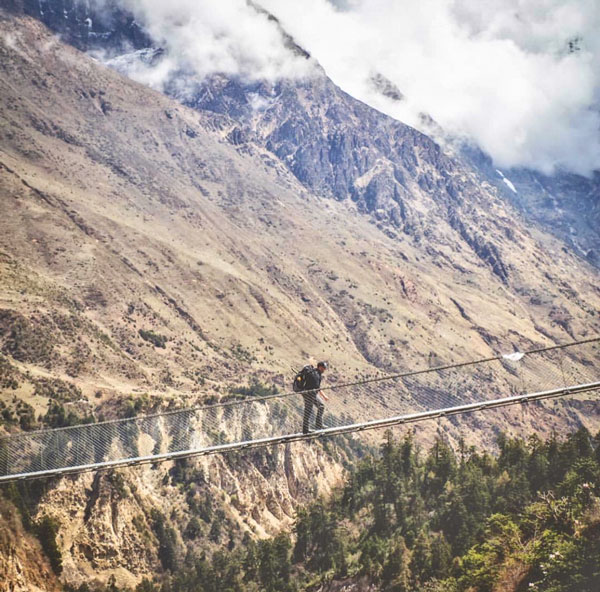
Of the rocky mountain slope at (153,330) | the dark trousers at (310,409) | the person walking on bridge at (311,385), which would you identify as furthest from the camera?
the rocky mountain slope at (153,330)

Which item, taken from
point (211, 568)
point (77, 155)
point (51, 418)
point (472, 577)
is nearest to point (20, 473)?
point (472, 577)

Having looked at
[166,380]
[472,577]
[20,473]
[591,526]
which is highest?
[591,526]

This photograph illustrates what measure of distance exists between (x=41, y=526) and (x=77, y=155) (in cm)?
16967

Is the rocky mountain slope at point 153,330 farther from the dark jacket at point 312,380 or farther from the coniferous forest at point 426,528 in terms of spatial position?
the dark jacket at point 312,380

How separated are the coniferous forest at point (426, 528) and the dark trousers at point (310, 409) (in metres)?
14.2

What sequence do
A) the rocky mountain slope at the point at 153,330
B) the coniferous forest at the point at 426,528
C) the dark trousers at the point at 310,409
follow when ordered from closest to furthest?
the dark trousers at the point at 310,409, the coniferous forest at the point at 426,528, the rocky mountain slope at the point at 153,330

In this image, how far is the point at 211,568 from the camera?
53.8 meters

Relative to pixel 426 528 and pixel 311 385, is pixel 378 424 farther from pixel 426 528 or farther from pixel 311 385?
pixel 426 528

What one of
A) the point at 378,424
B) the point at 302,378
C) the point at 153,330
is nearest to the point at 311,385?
the point at 302,378

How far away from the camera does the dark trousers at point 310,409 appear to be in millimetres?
16516

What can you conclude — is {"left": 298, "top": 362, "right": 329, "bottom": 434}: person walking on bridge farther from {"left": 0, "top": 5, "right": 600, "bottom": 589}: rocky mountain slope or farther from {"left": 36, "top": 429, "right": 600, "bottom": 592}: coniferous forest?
{"left": 0, "top": 5, "right": 600, "bottom": 589}: rocky mountain slope

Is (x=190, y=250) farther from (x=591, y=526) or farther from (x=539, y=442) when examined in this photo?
(x=591, y=526)

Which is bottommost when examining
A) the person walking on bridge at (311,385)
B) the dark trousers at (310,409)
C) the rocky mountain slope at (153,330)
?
the rocky mountain slope at (153,330)

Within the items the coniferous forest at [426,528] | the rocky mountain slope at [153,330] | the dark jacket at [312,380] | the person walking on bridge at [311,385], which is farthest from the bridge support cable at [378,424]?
the rocky mountain slope at [153,330]
